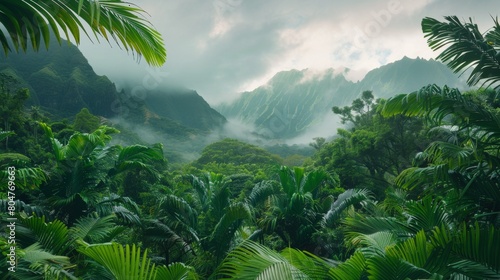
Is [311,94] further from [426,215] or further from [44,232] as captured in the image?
[44,232]

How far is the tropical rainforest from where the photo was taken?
287cm

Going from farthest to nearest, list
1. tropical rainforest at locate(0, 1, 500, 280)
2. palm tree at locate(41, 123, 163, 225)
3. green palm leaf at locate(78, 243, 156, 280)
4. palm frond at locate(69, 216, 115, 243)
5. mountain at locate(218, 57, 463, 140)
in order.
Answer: mountain at locate(218, 57, 463, 140) → palm tree at locate(41, 123, 163, 225) → palm frond at locate(69, 216, 115, 243) → tropical rainforest at locate(0, 1, 500, 280) → green palm leaf at locate(78, 243, 156, 280)

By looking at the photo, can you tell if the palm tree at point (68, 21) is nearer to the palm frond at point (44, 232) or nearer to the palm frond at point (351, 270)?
the palm frond at point (351, 270)

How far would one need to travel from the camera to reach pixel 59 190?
750cm

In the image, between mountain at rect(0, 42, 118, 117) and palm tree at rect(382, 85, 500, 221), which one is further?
mountain at rect(0, 42, 118, 117)

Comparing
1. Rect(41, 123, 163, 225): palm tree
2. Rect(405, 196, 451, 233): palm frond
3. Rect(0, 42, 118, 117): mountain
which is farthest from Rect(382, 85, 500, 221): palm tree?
Rect(0, 42, 118, 117): mountain

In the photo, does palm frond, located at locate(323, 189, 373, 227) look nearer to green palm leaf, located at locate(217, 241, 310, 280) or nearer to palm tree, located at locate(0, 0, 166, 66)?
green palm leaf, located at locate(217, 241, 310, 280)

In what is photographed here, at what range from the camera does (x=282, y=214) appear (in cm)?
969

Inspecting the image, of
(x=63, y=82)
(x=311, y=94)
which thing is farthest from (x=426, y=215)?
(x=311, y=94)

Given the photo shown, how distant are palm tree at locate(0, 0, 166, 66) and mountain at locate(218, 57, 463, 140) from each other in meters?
102

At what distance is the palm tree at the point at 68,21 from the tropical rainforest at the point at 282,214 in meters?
1.52

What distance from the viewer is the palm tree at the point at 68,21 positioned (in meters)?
1.59

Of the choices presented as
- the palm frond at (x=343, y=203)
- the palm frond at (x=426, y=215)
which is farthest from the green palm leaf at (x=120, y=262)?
the palm frond at (x=343, y=203)

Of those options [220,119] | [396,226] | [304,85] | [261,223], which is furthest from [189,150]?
[304,85]
